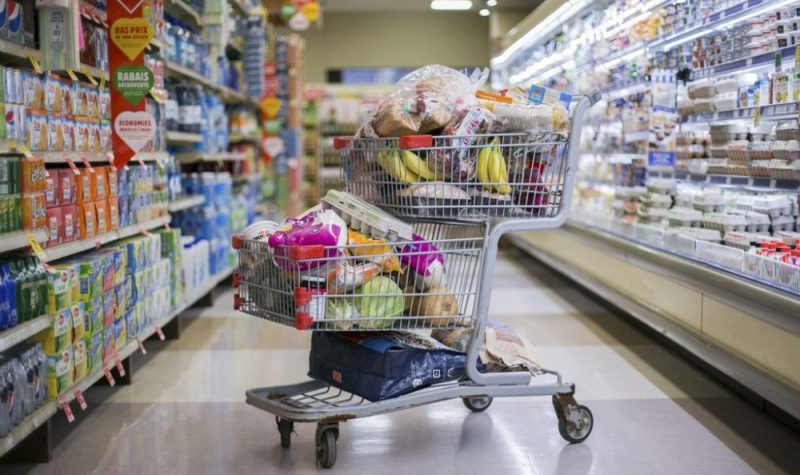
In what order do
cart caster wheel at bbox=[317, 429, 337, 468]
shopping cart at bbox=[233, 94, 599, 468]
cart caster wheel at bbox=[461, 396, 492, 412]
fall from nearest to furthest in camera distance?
shopping cart at bbox=[233, 94, 599, 468]
cart caster wheel at bbox=[317, 429, 337, 468]
cart caster wheel at bbox=[461, 396, 492, 412]

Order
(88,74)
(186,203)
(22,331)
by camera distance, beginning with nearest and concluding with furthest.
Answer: (22,331) → (88,74) → (186,203)

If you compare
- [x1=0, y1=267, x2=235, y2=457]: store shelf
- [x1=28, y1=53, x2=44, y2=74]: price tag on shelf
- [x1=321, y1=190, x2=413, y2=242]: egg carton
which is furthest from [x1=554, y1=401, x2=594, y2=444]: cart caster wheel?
[x1=28, y1=53, x2=44, y2=74]: price tag on shelf

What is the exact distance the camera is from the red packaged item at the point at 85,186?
3.59 metres

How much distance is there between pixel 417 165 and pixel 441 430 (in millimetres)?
1097

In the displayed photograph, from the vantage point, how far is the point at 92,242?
3.68 m

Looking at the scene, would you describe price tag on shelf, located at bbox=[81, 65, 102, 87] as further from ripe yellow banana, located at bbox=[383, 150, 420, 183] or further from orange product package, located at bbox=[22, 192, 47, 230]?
ripe yellow banana, located at bbox=[383, 150, 420, 183]

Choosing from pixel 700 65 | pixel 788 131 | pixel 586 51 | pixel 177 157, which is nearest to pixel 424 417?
pixel 788 131

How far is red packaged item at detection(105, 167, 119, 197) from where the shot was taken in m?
3.95

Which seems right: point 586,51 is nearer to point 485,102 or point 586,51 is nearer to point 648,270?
point 648,270

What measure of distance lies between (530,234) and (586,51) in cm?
253

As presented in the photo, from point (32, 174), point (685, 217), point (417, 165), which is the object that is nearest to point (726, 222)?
point (685, 217)

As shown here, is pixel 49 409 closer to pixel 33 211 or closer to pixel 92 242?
pixel 33 211

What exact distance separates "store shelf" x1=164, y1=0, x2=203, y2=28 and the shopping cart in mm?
2931

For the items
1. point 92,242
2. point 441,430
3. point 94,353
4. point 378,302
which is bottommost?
point 441,430
